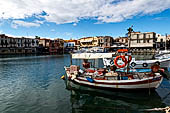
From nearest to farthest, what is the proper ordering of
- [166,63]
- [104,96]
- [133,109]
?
[133,109], [104,96], [166,63]

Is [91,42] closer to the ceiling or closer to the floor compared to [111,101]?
closer to the ceiling

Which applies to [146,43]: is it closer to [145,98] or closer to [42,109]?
[145,98]

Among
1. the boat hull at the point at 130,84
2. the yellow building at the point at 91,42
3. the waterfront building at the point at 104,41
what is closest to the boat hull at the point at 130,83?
the boat hull at the point at 130,84

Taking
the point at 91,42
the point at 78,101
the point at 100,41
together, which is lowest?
the point at 78,101

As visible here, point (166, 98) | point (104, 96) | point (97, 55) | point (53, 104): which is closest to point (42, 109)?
point (53, 104)

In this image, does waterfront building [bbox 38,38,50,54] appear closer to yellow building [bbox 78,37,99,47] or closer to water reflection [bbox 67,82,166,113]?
yellow building [bbox 78,37,99,47]

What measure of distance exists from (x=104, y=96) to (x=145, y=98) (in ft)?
13.7

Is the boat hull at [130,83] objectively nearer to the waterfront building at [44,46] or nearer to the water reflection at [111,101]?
the water reflection at [111,101]

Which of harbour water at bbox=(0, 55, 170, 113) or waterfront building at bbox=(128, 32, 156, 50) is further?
waterfront building at bbox=(128, 32, 156, 50)

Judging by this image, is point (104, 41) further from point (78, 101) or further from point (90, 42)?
point (78, 101)

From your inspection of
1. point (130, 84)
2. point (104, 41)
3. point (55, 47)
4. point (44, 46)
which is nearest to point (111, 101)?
point (130, 84)

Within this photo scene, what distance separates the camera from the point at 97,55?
16734 mm

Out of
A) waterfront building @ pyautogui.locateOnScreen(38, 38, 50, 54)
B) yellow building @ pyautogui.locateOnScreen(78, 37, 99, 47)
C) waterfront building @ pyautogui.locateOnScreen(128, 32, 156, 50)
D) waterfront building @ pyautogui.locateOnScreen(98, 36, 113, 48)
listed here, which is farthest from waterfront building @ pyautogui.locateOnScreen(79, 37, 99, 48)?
waterfront building @ pyautogui.locateOnScreen(38, 38, 50, 54)

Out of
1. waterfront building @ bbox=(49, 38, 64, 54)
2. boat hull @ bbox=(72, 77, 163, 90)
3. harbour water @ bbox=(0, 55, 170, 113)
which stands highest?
waterfront building @ bbox=(49, 38, 64, 54)
